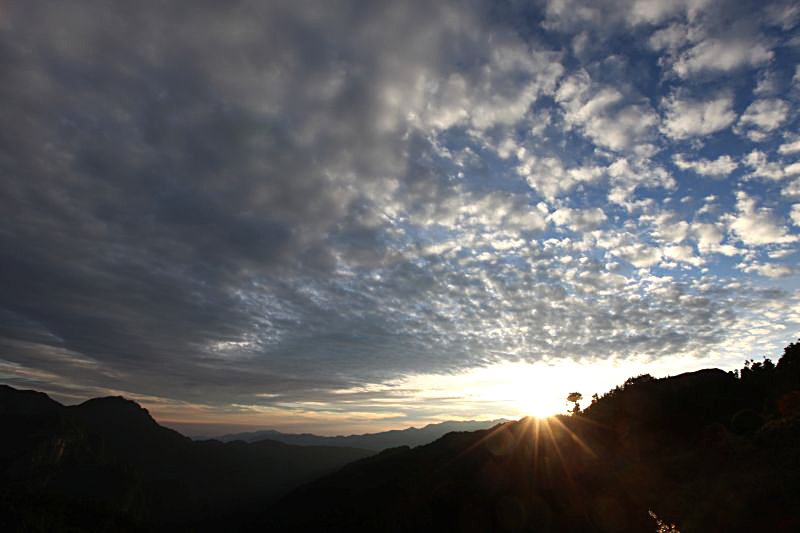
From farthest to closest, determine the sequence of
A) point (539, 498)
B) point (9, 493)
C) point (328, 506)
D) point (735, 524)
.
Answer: point (9, 493) < point (328, 506) < point (539, 498) < point (735, 524)

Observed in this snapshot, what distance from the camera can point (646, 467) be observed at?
3644cm

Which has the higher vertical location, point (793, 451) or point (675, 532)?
point (793, 451)

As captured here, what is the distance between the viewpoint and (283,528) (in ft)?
440

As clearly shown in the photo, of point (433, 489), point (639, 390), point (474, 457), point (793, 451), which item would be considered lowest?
point (433, 489)

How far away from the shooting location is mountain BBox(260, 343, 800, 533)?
25.4 metres

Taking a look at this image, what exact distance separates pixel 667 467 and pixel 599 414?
24.5m

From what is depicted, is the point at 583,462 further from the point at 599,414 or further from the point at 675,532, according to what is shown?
the point at 675,532

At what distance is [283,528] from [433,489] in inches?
4054

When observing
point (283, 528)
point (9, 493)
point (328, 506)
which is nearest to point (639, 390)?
point (328, 506)

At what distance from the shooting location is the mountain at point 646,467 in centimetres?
2538

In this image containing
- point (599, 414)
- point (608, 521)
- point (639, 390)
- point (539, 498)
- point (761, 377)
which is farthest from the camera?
point (599, 414)

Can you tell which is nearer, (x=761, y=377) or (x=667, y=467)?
(x=667, y=467)

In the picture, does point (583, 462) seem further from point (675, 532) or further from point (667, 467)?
point (675, 532)

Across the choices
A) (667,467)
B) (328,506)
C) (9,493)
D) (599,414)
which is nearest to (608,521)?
(667,467)
